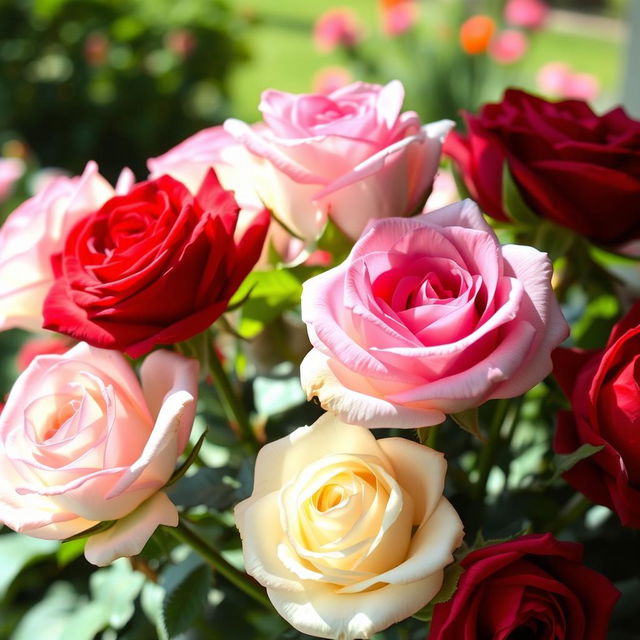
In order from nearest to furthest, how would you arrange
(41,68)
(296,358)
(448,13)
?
(296,358) → (41,68) → (448,13)

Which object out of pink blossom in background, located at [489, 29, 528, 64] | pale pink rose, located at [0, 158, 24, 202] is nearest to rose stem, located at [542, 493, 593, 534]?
pale pink rose, located at [0, 158, 24, 202]

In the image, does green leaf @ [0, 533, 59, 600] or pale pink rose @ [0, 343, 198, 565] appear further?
green leaf @ [0, 533, 59, 600]

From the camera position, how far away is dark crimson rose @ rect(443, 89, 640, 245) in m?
0.42

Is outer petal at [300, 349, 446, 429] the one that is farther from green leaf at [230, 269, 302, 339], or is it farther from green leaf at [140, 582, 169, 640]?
green leaf at [140, 582, 169, 640]

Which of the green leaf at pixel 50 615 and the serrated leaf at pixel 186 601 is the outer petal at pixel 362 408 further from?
the green leaf at pixel 50 615

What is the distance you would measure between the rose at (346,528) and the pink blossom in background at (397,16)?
6.50 ft

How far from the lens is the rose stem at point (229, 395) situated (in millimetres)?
438

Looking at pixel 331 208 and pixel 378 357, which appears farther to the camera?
pixel 331 208

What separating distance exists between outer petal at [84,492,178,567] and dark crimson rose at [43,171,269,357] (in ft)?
0.21

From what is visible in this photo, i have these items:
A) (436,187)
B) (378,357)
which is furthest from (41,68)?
(378,357)

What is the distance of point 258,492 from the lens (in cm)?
34

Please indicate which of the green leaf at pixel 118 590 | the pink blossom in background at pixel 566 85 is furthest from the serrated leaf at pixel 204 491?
the pink blossom in background at pixel 566 85

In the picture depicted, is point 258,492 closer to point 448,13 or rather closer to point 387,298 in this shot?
point 387,298

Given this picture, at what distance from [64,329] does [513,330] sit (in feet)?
0.62
